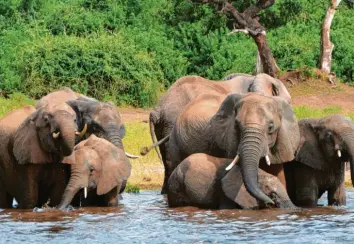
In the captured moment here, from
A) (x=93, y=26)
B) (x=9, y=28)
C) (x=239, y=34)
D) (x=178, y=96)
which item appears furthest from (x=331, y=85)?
(x=178, y=96)

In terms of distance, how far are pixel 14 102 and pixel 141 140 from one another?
13.9 ft

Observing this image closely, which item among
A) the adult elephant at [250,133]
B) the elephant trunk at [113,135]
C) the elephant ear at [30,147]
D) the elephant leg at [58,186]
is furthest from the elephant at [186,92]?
the elephant ear at [30,147]

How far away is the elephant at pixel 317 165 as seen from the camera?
12663 mm

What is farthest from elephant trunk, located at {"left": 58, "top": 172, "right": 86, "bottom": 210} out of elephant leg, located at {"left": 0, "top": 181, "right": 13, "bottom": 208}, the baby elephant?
elephant leg, located at {"left": 0, "top": 181, "right": 13, "bottom": 208}

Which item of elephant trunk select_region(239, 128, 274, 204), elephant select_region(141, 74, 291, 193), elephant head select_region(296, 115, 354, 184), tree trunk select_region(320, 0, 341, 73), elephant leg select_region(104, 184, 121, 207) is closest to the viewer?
elephant trunk select_region(239, 128, 274, 204)

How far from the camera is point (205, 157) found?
1266 cm

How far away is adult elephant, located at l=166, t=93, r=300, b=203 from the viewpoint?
11.8m

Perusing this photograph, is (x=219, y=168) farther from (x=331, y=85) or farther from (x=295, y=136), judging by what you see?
(x=331, y=85)

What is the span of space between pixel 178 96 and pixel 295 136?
11.4 feet

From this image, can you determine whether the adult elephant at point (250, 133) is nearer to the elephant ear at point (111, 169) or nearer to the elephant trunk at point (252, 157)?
the elephant trunk at point (252, 157)

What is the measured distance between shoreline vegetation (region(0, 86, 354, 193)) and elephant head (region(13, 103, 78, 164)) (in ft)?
10.6

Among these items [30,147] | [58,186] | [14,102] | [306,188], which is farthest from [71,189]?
[14,102]

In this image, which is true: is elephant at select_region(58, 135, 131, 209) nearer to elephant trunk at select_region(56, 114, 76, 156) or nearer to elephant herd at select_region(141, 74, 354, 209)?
elephant trunk at select_region(56, 114, 76, 156)

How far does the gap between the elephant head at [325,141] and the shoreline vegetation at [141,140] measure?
3152 millimetres
